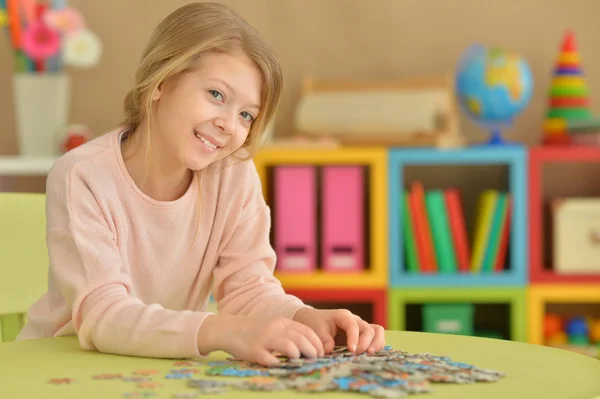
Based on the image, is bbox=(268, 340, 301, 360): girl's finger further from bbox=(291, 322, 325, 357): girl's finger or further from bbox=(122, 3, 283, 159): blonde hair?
bbox=(122, 3, 283, 159): blonde hair

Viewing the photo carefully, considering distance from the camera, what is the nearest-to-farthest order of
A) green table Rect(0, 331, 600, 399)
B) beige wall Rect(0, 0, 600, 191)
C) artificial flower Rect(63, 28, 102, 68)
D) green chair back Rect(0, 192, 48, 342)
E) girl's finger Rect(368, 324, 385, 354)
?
green table Rect(0, 331, 600, 399)
girl's finger Rect(368, 324, 385, 354)
green chair back Rect(0, 192, 48, 342)
artificial flower Rect(63, 28, 102, 68)
beige wall Rect(0, 0, 600, 191)

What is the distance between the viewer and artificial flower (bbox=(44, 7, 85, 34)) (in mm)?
2938

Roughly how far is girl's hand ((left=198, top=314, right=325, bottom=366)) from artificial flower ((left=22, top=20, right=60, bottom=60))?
6.79ft

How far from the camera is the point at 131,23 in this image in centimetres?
322

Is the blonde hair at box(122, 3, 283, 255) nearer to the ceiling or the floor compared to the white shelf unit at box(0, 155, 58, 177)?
nearer to the ceiling

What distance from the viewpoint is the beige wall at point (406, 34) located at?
10.5 feet

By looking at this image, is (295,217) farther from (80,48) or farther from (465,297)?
(80,48)

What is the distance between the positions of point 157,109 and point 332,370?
62cm

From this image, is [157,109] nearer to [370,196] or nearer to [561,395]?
[561,395]

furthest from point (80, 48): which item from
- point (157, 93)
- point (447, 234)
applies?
point (157, 93)

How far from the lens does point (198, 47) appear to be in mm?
1277

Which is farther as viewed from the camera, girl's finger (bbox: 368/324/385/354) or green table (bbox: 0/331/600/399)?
girl's finger (bbox: 368/324/385/354)

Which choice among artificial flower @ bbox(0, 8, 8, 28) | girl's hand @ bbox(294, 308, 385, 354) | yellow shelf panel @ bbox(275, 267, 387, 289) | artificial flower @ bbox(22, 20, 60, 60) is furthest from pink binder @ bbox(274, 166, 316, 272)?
girl's hand @ bbox(294, 308, 385, 354)

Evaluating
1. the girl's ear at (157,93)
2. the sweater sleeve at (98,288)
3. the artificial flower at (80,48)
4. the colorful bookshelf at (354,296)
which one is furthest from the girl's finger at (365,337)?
the artificial flower at (80,48)
